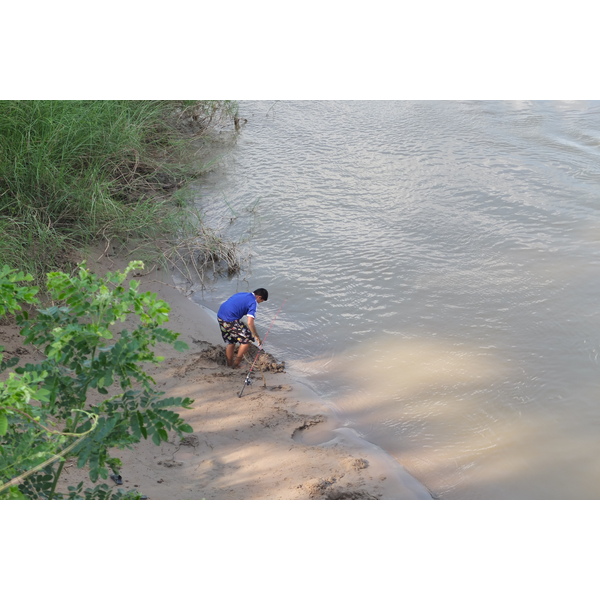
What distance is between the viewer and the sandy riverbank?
4523mm

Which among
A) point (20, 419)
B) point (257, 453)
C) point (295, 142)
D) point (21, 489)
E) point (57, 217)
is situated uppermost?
point (295, 142)

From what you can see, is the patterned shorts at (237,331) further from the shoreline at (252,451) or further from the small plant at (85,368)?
the small plant at (85,368)

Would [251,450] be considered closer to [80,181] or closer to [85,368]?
[85,368]

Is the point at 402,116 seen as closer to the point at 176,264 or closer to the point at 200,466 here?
the point at 176,264

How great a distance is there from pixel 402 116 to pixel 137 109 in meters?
3.97

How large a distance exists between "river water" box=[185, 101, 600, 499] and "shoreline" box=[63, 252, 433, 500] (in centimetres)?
24

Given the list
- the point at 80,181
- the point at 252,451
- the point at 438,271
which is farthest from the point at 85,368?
the point at 438,271

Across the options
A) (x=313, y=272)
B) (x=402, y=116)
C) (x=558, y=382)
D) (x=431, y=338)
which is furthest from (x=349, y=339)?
(x=402, y=116)

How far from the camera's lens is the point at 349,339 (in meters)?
6.42

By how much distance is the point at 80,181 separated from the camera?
6.95m

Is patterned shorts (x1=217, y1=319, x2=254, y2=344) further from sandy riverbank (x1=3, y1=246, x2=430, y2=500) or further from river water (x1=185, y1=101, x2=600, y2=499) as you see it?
river water (x1=185, y1=101, x2=600, y2=499)

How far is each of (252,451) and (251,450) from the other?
0.01m

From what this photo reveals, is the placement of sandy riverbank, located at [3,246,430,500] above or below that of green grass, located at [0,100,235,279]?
below

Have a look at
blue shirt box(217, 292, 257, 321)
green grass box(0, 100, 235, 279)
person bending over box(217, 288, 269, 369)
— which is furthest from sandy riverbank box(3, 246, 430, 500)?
green grass box(0, 100, 235, 279)
